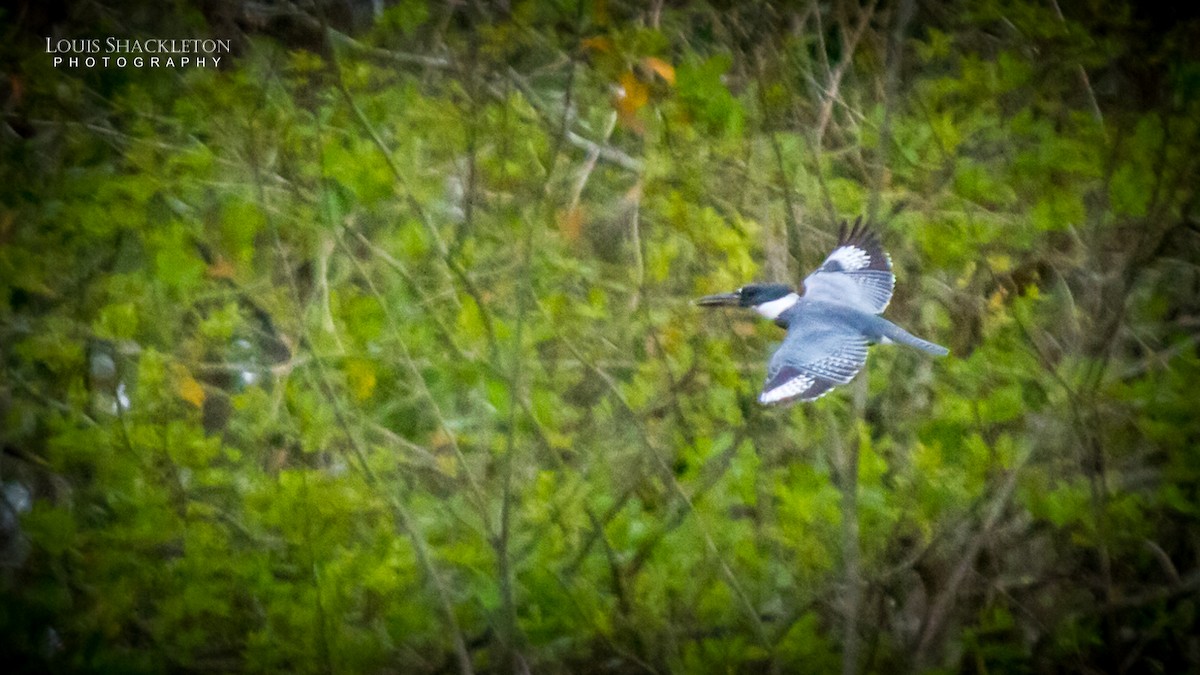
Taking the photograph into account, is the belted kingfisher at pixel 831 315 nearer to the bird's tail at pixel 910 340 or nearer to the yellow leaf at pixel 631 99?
the bird's tail at pixel 910 340

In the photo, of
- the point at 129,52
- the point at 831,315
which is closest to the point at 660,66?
the point at 831,315

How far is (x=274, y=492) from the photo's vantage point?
127 inches

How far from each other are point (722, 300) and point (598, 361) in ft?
1.39

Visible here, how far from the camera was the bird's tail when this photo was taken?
318cm

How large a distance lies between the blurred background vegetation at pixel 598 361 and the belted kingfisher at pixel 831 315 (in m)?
0.12

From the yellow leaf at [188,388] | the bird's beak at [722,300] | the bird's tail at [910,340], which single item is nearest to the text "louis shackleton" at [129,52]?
the yellow leaf at [188,388]

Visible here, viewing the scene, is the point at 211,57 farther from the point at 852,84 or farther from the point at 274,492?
the point at 852,84

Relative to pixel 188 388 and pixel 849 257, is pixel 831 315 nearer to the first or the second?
pixel 849 257

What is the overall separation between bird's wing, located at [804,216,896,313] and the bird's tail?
165 mm

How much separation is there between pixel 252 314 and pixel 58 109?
1.01m

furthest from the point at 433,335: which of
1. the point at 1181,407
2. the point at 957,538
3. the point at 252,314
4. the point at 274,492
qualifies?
the point at 1181,407

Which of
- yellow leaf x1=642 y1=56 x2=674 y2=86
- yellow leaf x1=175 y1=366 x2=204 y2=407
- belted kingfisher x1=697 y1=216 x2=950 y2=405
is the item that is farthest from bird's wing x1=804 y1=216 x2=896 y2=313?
yellow leaf x1=175 y1=366 x2=204 y2=407

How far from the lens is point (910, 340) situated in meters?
3.25

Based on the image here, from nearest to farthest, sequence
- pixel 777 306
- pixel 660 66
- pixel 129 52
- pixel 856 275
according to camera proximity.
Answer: pixel 660 66
pixel 777 306
pixel 856 275
pixel 129 52
